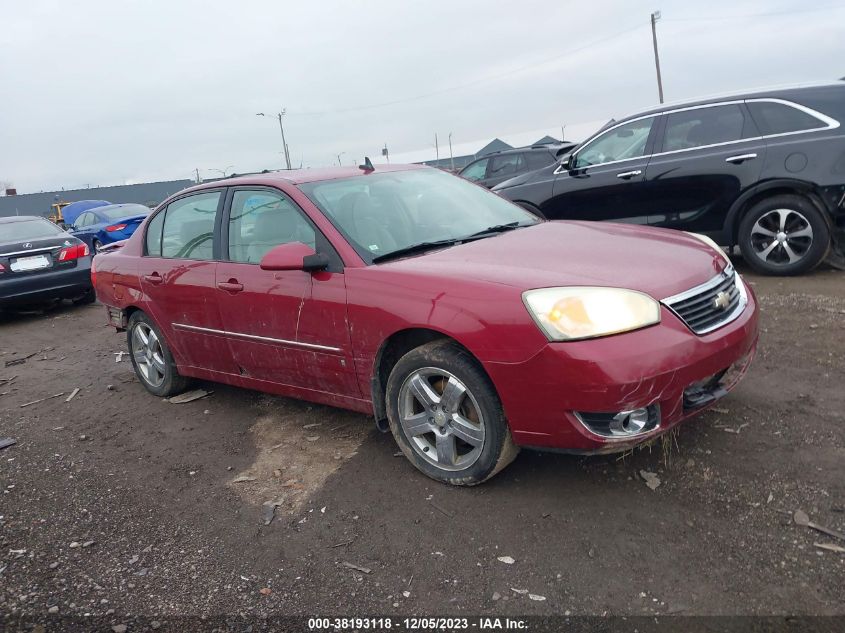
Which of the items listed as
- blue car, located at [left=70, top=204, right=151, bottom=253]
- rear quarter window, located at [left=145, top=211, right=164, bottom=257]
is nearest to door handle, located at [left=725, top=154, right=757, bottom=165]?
rear quarter window, located at [left=145, top=211, right=164, bottom=257]

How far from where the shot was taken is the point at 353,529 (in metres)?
3.05

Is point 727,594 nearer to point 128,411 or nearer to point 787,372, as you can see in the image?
point 787,372

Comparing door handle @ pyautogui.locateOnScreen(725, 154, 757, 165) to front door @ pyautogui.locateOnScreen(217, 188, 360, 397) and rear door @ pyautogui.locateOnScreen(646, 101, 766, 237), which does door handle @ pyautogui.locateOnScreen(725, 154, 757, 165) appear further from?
front door @ pyautogui.locateOnScreen(217, 188, 360, 397)

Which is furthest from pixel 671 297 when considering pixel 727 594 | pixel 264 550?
pixel 264 550

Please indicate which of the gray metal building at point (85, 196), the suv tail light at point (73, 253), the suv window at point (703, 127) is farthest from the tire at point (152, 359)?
the gray metal building at point (85, 196)

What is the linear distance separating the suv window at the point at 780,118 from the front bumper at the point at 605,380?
441cm

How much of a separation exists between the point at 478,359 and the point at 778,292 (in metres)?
4.32

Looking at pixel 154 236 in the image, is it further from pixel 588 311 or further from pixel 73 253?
pixel 73 253

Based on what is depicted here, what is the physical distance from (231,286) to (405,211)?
1170 mm

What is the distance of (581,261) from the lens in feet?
10.5

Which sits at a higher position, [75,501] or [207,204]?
[207,204]

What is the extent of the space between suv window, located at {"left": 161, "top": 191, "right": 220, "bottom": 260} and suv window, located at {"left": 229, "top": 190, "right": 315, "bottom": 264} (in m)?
0.25

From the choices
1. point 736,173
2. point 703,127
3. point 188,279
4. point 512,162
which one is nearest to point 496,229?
point 188,279

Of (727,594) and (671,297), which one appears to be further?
(671,297)
